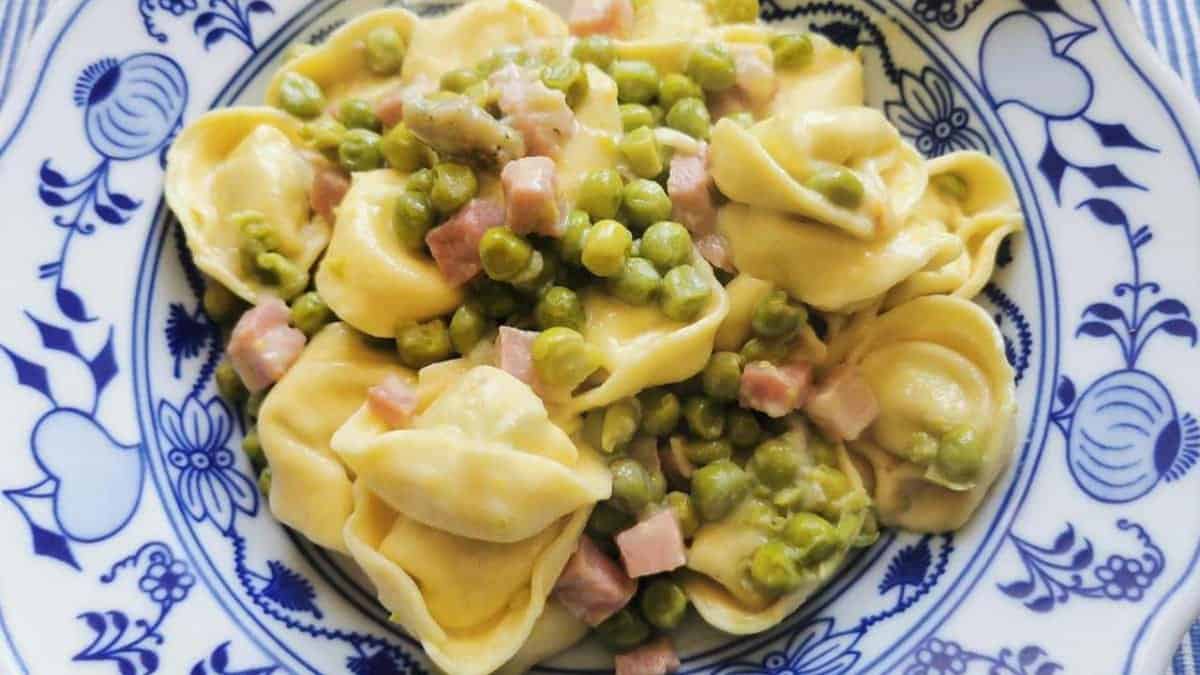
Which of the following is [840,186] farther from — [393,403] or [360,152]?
[360,152]

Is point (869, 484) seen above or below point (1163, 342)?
below

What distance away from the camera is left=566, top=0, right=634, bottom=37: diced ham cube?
14.3 feet

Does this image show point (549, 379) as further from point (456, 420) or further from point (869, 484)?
point (869, 484)

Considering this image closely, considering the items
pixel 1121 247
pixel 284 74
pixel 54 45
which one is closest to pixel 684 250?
pixel 1121 247

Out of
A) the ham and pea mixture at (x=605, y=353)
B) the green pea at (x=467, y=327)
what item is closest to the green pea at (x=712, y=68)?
the ham and pea mixture at (x=605, y=353)

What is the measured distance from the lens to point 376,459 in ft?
11.2

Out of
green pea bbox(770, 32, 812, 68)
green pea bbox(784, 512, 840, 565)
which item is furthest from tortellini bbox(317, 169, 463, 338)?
green pea bbox(770, 32, 812, 68)

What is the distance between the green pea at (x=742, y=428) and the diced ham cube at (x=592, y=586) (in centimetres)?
59

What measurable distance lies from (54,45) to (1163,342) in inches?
158

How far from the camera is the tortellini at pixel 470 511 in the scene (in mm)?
3340

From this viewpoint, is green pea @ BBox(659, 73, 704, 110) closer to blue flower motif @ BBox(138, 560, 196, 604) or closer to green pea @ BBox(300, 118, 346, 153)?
green pea @ BBox(300, 118, 346, 153)

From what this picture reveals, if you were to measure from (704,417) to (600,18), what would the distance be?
1671 millimetres

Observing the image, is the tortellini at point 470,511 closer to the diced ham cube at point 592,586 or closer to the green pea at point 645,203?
the diced ham cube at point 592,586

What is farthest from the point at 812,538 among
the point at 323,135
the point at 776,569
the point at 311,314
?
the point at 323,135
